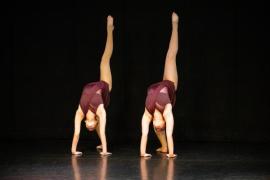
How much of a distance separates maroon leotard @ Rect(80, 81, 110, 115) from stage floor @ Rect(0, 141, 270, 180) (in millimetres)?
591

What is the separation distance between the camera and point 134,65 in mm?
7977

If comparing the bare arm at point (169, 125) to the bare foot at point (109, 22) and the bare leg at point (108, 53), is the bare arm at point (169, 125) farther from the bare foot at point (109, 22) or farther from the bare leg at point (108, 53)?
the bare foot at point (109, 22)

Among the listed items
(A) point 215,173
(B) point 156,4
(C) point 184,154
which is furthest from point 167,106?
(B) point 156,4

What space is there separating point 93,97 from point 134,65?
145cm

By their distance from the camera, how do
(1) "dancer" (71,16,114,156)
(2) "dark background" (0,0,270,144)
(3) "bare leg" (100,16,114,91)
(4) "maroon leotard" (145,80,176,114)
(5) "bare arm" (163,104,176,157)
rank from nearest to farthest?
(5) "bare arm" (163,104,176,157)
(4) "maroon leotard" (145,80,176,114)
(1) "dancer" (71,16,114,156)
(3) "bare leg" (100,16,114,91)
(2) "dark background" (0,0,270,144)

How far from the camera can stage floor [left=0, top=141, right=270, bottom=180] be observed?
5367 millimetres

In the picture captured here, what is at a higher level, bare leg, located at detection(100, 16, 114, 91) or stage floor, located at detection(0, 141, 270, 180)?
bare leg, located at detection(100, 16, 114, 91)

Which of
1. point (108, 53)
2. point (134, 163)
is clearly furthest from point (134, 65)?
point (134, 163)

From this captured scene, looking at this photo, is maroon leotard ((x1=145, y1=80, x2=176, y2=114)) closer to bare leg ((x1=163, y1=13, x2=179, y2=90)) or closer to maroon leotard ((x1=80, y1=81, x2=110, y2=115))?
bare leg ((x1=163, y1=13, x2=179, y2=90))

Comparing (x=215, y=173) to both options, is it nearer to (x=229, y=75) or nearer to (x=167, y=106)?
(x=167, y=106)

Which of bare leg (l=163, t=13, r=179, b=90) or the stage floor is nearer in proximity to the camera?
the stage floor

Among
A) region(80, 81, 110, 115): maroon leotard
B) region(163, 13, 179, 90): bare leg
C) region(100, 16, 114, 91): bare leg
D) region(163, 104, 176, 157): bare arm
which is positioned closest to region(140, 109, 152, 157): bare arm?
region(163, 104, 176, 157): bare arm

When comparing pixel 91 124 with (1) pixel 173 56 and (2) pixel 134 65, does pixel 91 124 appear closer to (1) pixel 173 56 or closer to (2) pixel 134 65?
(1) pixel 173 56

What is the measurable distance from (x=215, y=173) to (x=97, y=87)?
206 centimetres
